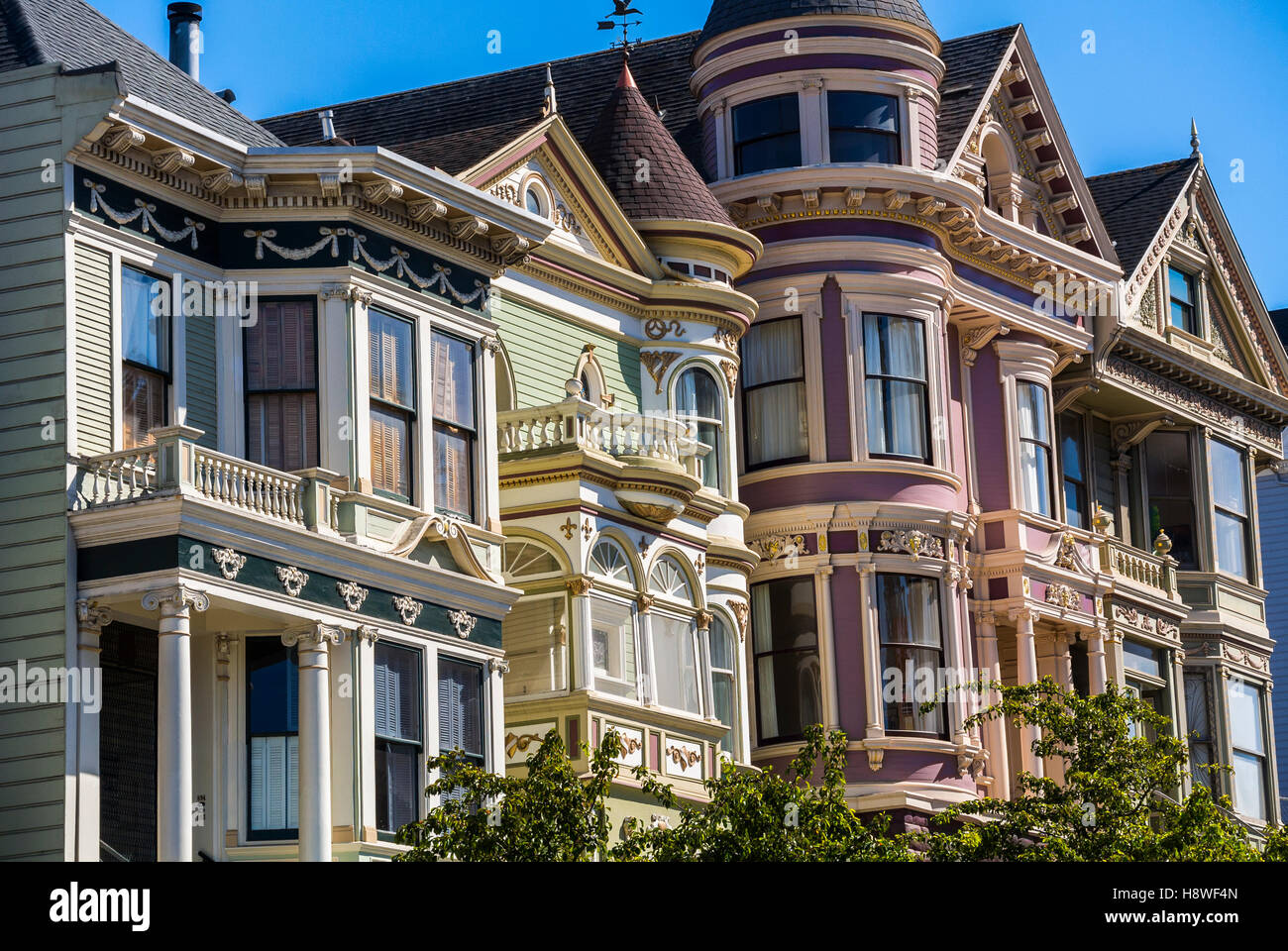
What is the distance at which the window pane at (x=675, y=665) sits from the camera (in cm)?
3391

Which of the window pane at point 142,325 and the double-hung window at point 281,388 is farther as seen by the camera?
the double-hung window at point 281,388

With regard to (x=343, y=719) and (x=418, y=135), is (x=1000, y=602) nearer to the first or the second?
(x=418, y=135)

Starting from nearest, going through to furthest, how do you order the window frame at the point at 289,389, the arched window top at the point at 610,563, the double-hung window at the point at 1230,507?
the window frame at the point at 289,389, the arched window top at the point at 610,563, the double-hung window at the point at 1230,507

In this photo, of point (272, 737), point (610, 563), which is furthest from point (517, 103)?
point (272, 737)

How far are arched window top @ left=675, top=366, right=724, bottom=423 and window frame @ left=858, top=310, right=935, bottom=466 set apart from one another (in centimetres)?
294

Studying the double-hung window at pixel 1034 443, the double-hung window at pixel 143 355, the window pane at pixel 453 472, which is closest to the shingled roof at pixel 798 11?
the double-hung window at pixel 1034 443

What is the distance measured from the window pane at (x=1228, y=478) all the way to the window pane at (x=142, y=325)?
26977 millimetres

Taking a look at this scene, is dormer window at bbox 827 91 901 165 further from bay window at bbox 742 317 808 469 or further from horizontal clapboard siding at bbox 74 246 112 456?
horizontal clapboard siding at bbox 74 246 112 456

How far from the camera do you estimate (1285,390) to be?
173 feet

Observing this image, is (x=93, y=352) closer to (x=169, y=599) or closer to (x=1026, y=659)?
(x=169, y=599)

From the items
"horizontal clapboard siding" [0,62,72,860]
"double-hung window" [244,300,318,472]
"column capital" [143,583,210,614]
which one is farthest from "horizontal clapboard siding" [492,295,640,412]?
"column capital" [143,583,210,614]

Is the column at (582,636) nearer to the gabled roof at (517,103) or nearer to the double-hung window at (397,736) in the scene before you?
the double-hung window at (397,736)
